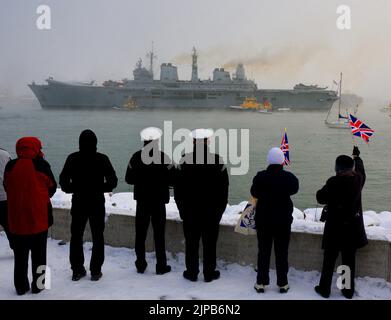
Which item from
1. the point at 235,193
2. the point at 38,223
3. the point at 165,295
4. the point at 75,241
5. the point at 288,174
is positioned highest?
the point at 288,174

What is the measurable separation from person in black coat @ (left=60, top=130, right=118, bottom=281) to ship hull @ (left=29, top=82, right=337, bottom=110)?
3244 inches

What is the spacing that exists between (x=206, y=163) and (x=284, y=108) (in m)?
87.8

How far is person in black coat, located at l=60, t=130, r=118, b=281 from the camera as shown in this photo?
12.1ft

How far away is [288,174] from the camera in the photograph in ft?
11.4

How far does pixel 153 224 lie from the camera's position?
3930 mm

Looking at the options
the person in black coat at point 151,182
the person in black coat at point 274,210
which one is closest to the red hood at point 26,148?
the person in black coat at point 151,182

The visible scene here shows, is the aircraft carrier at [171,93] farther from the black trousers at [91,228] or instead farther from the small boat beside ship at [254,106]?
the black trousers at [91,228]

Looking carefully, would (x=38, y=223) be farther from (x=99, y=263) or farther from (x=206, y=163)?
(x=206, y=163)

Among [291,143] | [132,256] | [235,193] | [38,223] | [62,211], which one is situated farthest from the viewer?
[291,143]

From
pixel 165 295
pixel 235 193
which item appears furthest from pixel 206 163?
pixel 235 193

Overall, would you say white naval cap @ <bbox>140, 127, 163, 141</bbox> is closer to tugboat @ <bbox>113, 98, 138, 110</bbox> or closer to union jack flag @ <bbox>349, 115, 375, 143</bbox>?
union jack flag @ <bbox>349, 115, 375, 143</bbox>

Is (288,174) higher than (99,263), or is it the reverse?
(288,174)

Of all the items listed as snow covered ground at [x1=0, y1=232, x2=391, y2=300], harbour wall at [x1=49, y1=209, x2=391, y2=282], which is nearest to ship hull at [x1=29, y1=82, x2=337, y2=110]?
harbour wall at [x1=49, y1=209, x2=391, y2=282]

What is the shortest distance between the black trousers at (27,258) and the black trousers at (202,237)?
1.26 meters
